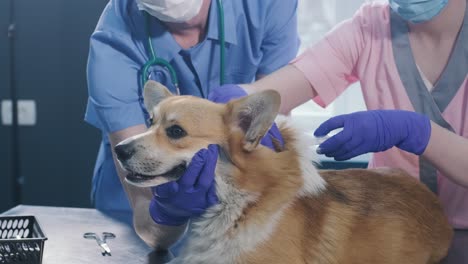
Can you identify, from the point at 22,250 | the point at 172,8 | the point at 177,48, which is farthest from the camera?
the point at 177,48

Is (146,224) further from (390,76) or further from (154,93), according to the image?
(390,76)

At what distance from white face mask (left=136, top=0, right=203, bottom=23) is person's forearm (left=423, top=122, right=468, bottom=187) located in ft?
2.01

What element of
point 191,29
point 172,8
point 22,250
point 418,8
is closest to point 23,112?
point 191,29

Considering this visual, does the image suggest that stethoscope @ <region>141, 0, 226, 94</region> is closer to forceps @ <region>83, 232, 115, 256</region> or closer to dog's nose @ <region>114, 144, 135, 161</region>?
forceps @ <region>83, 232, 115, 256</region>

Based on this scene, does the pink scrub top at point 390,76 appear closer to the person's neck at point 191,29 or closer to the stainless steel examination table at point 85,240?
the person's neck at point 191,29

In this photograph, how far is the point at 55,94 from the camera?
3221 millimetres

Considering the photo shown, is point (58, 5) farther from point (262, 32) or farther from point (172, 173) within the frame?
point (172, 173)

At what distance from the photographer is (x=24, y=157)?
10.8 feet

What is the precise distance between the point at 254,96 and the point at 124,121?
1.87 feet

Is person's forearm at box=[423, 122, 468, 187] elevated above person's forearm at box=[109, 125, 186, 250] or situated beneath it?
elevated above

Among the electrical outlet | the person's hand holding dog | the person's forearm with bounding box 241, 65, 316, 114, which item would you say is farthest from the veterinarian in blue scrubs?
the electrical outlet

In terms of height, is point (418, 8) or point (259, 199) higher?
point (418, 8)

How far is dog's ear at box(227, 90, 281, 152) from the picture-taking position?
108cm

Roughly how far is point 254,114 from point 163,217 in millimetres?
293
